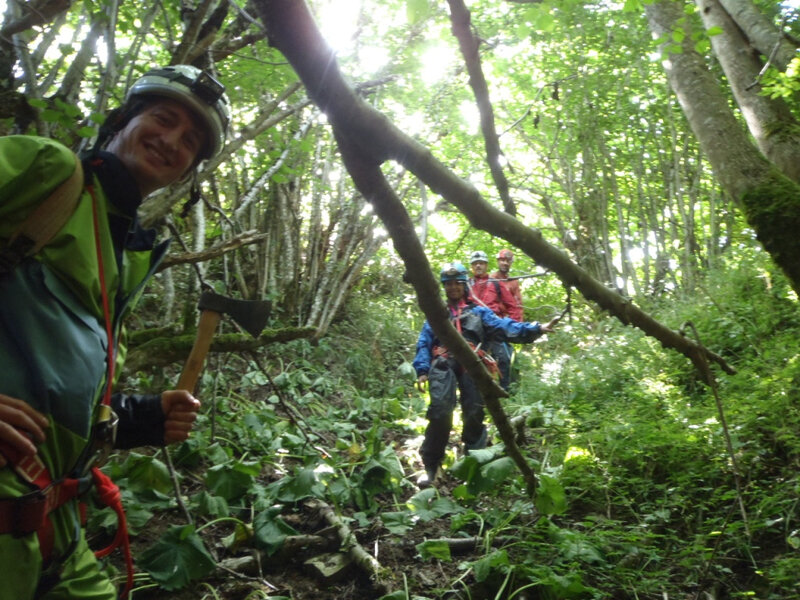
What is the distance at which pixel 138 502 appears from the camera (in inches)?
126

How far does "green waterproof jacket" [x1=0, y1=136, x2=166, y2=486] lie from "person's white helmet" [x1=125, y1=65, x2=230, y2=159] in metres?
0.49

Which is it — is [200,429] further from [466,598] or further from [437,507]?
[466,598]

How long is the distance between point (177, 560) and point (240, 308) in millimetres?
1432

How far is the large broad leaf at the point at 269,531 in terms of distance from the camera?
3.12 meters

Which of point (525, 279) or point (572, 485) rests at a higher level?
point (525, 279)

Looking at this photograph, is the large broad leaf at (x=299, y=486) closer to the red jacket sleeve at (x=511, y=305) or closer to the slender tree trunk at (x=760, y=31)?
the red jacket sleeve at (x=511, y=305)

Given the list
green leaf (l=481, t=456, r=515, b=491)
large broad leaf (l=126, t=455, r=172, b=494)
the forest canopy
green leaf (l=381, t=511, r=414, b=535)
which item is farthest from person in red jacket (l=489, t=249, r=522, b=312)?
large broad leaf (l=126, t=455, r=172, b=494)

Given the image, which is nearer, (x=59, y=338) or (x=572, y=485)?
(x=59, y=338)

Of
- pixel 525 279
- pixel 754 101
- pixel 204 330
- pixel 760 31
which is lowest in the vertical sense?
pixel 204 330

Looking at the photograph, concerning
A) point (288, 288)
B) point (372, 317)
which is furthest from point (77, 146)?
point (372, 317)

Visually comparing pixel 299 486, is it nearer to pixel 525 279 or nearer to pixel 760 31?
pixel 525 279

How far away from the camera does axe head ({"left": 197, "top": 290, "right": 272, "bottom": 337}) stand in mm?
2037

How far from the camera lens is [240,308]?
2150mm

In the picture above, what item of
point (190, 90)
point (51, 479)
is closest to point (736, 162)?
point (190, 90)
